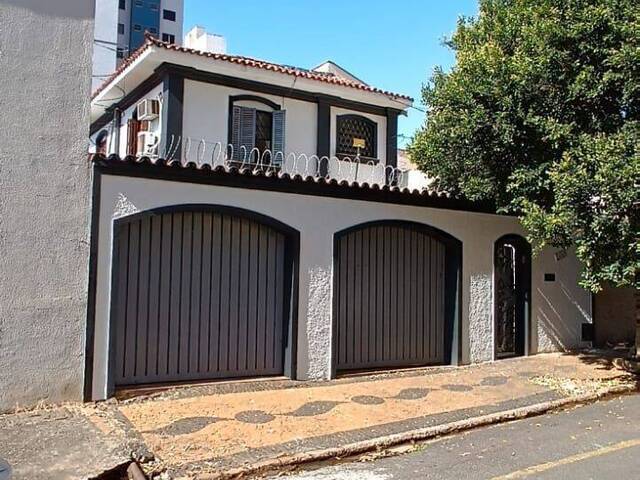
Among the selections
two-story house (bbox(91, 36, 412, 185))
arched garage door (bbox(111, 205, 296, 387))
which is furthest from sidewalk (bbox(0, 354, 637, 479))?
two-story house (bbox(91, 36, 412, 185))

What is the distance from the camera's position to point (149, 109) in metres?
13.1

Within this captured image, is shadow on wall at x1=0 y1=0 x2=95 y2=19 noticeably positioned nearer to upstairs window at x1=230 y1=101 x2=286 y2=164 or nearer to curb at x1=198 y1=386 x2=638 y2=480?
curb at x1=198 y1=386 x2=638 y2=480

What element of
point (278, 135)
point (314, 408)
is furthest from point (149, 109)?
point (314, 408)

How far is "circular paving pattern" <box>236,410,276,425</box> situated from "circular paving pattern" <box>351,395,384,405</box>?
4.35 ft

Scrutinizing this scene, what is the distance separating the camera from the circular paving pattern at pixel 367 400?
24.7ft

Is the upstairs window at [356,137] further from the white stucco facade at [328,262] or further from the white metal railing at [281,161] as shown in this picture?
the white stucco facade at [328,262]

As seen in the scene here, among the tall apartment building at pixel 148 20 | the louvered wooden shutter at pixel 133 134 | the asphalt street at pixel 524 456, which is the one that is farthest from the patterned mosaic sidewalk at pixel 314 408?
the tall apartment building at pixel 148 20

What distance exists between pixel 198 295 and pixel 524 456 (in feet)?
15.4

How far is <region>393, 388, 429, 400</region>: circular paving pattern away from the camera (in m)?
7.89

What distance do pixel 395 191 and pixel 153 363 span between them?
178 inches

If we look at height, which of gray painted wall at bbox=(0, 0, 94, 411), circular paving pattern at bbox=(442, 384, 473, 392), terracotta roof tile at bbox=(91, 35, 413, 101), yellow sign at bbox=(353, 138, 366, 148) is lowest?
circular paving pattern at bbox=(442, 384, 473, 392)

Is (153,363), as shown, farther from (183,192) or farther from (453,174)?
(453,174)

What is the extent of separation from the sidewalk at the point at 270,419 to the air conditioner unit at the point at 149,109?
24.1 ft

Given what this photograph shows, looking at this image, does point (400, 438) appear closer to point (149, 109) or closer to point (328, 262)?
point (328, 262)
